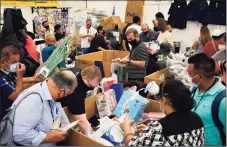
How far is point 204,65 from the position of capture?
2107 mm

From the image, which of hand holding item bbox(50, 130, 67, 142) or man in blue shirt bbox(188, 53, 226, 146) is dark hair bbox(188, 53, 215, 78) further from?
hand holding item bbox(50, 130, 67, 142)

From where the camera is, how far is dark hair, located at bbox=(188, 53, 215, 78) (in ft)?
6.82

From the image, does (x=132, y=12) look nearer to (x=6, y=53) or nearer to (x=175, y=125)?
(x=6, y=53)

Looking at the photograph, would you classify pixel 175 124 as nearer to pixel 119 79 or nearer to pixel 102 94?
pixel 102 94

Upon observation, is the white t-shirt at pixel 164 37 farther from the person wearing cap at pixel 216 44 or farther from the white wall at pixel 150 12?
the person wearing cap at pixel 216 44

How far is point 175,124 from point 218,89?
24.2 inches

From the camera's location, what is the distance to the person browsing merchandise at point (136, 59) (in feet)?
12.2

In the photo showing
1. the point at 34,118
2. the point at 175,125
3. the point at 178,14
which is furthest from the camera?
the point at 178,14

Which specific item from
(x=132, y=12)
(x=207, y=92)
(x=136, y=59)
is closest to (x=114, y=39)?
(x=132, y=12)

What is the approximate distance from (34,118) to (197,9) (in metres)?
6.00

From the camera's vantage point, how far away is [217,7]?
254 inches

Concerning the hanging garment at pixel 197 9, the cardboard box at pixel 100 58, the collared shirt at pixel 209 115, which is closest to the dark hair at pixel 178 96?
the collared shirt at pixel 209 115

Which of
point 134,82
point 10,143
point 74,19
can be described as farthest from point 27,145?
point 74,19

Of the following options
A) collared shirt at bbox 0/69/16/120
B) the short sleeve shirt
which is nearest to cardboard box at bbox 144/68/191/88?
the short sleeve shirt
